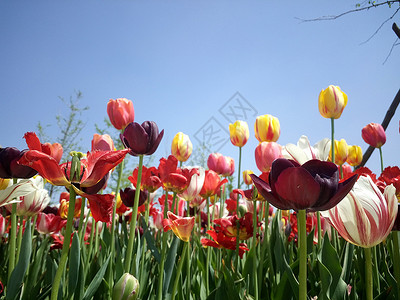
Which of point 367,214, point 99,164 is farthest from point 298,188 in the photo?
point 99,164

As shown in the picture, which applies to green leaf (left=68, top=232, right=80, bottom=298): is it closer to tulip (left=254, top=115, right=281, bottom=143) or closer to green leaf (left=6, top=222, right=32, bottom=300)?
green leaf (left=6, top=222, right=32, bottom=300)

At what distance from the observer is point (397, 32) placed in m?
3.72

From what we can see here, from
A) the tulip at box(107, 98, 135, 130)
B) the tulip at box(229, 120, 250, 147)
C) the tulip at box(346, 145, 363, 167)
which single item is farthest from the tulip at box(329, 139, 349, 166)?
the tulip at box(107, 98, 135, 130)

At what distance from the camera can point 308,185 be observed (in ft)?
1.65

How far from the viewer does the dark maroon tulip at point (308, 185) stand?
1.65 feet

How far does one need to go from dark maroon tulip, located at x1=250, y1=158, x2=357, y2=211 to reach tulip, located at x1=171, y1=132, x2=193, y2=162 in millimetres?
1425

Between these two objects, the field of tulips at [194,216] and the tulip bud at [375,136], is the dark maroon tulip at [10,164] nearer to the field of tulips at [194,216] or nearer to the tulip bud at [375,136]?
the field of tulips at [194,216]

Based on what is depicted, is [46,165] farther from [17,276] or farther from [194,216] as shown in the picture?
[194,216]

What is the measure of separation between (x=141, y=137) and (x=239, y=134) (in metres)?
1.12

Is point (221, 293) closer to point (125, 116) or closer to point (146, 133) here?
point (146, 133)

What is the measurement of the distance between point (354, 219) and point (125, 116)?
1.09 meters

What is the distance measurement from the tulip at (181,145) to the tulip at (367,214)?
1.36 m

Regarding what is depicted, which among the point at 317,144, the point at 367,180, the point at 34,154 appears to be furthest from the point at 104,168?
the point at 317,144

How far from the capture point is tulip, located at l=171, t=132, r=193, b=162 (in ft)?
6.35
